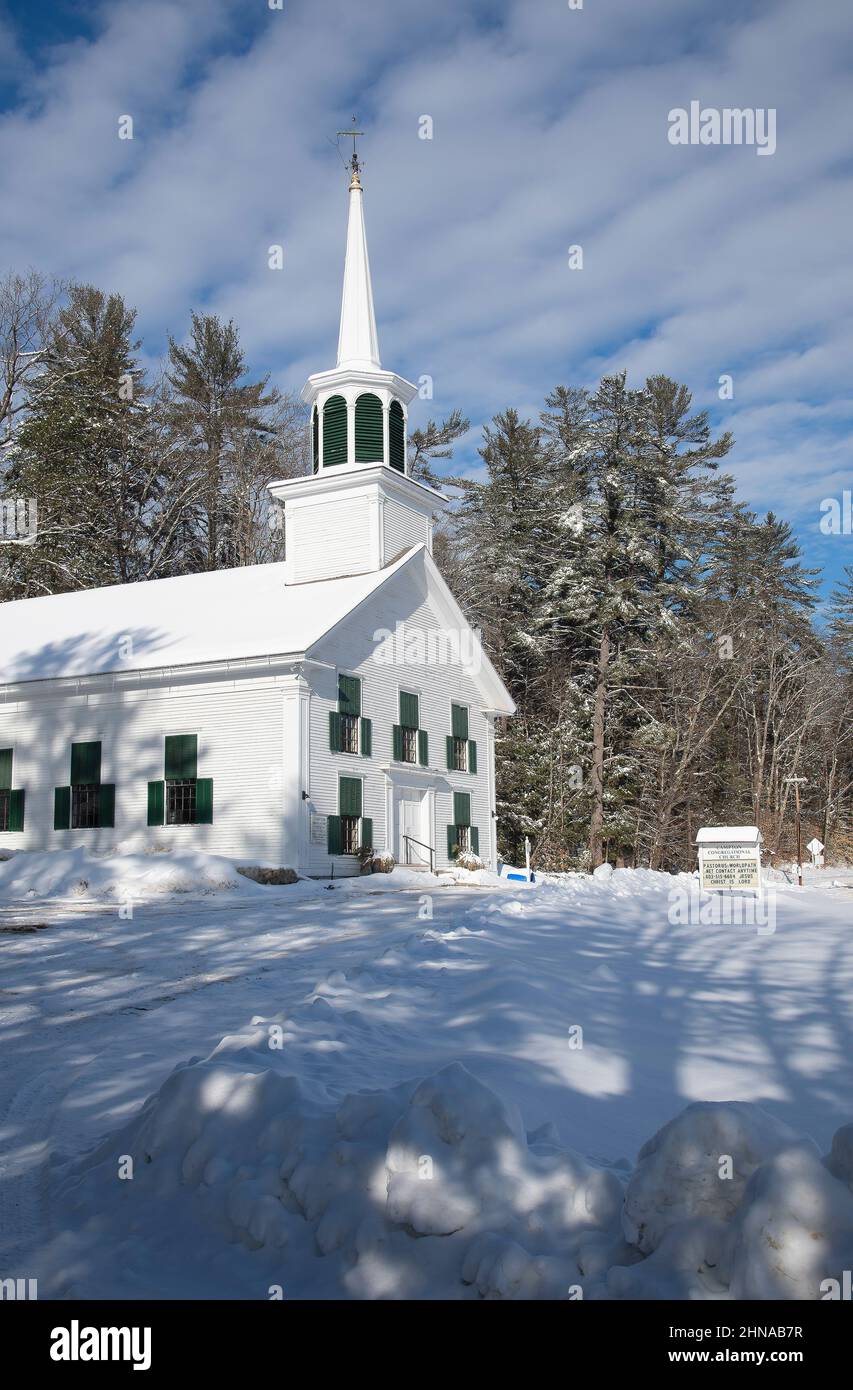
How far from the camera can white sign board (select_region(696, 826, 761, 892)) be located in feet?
58.8

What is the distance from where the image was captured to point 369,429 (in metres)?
26.7

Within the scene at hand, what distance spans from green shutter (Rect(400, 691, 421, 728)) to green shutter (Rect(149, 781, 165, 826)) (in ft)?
18.5

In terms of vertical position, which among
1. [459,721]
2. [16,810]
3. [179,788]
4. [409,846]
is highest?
[459,721]

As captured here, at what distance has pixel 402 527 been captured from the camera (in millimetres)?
26344

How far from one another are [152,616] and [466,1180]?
23.2 m

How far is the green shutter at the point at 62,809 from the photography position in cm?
2350

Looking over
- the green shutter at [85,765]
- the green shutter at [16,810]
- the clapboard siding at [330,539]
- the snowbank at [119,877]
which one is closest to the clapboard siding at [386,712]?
the clapboard siding at [330,539]

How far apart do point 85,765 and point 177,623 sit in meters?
3.74

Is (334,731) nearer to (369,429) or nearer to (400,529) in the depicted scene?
(400,529)

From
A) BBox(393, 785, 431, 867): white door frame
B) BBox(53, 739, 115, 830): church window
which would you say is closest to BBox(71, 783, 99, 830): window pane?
BBox(53, 739, 115, 830): church window

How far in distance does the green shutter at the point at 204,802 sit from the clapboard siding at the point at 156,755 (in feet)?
0.39

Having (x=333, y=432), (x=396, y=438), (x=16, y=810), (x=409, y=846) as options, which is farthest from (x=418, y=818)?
(x=333, y=432)

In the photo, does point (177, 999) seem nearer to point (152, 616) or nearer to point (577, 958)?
point (577, 958)
